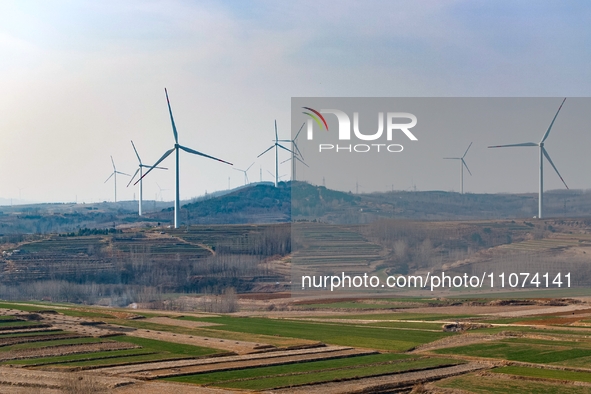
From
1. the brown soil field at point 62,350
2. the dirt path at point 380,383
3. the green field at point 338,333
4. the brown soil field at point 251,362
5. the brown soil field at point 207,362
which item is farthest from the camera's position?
the green field at point 338,333

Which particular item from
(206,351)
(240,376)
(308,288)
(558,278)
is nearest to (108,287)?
(308,288)

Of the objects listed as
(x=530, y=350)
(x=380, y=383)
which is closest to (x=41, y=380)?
(x=380, y=383)

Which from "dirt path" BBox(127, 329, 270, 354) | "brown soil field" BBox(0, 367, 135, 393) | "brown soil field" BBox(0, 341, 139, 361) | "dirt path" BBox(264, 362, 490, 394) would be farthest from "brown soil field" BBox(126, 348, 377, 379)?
"brown soil field" BBox(0, 341, 139, 361)

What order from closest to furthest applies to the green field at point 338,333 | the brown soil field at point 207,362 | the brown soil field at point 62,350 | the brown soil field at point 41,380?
1. the brown soil field at point 41,380
2. the brown soil field at point 207,362
3. the brown soil field at point 62,350
4. the green field at point 338,333

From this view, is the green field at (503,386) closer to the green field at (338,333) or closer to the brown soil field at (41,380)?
the green field at (338,333)

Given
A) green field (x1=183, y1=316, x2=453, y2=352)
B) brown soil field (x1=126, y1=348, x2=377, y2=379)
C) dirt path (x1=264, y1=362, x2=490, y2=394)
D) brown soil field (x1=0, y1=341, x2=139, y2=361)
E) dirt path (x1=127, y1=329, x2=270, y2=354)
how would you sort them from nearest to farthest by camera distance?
dirt path (x1=264, y1=362, x2=490, y2=394), brown soil field (x1=126, y1=348, x2=377, y2=379), brown soil field (x1=0, y1=341, x2=139, y2=361), dirt path (x1=127, y1=329, x2=270, y2=354), green field (x1=183, y1=316, x2=453, y2=352)

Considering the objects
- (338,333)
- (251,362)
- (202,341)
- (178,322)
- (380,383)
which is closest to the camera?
(380,383)

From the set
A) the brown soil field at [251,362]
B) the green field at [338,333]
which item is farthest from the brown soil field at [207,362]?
the green field at [338,333]

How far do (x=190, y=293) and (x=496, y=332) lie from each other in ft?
265

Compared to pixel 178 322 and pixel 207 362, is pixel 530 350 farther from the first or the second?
Answer: pixel 178 322

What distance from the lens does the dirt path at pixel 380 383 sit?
49.6 meters

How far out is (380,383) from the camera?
168ft

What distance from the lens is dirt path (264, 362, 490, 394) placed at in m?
49.6

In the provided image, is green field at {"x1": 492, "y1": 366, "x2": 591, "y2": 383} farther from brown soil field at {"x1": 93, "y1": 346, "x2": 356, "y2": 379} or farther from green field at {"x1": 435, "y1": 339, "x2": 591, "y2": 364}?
brown soil field at {"x1": 93, "y1": 346, "x2": 356, "y2": 379}
